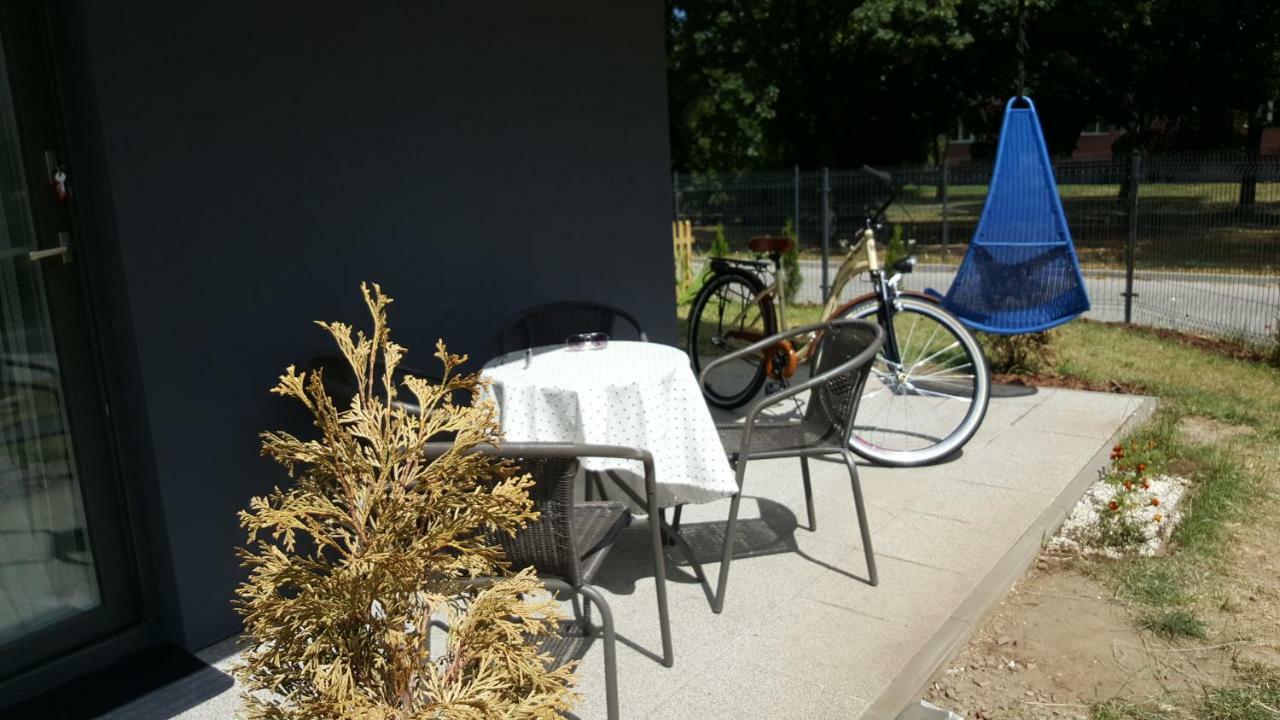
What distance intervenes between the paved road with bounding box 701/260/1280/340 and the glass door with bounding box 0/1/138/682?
7.24 metres

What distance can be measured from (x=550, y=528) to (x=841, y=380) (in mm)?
1409

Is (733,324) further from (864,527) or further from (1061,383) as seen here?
(864,527)

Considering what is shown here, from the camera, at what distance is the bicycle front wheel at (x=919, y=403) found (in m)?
4.74

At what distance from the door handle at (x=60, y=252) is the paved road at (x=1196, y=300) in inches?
286

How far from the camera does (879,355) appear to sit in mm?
5344

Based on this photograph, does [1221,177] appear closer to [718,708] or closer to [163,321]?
[718,708]

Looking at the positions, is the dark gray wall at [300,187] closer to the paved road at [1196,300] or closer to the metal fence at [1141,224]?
the metal fence at [1141,224]

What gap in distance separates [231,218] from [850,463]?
7.16ft

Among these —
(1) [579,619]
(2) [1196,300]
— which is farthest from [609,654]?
(2) [1196,300]

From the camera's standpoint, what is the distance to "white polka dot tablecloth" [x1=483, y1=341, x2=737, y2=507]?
3.02m

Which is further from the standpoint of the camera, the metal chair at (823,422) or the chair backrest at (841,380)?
the chair backrest at (841,380)

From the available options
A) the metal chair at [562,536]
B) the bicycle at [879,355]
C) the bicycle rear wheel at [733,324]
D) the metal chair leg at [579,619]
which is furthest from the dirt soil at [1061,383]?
the metal chair at [562,536]

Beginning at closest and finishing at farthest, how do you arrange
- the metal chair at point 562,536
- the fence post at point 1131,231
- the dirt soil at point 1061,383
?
the metal chair at point 562,536
the dirt soil at point 1061,383
the fence post at point 1131,231

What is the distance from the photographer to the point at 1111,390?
6.03 metres
